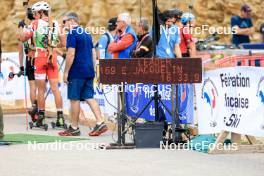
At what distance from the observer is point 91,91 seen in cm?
1823

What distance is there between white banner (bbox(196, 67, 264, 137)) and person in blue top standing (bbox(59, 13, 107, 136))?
2.26m

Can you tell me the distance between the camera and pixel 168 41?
57.7 ft

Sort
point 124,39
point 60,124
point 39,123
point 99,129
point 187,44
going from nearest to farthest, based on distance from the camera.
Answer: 1. point 99,129
2. point 124,39
3. point 60,124
4. point 39,123
5. point 187,44

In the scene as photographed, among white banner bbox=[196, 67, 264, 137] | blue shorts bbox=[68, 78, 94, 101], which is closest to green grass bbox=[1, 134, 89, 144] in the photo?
blue shorts bbox=[68, 78, 94, 101]

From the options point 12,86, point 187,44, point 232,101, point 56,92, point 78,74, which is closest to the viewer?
point 232,101

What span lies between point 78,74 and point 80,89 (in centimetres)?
26

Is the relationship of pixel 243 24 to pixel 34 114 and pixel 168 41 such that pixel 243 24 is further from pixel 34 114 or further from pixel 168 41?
pixel 168 41

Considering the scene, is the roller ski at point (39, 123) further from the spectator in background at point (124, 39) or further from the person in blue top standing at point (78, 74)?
the spectator in background at point (124, 39)

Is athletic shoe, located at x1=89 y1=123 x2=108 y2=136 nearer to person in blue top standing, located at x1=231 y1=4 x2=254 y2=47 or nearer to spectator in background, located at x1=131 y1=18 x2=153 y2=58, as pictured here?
spectator in background, located at x1=131 y1=18 x2=153 y2=58

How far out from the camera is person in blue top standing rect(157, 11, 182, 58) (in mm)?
17484

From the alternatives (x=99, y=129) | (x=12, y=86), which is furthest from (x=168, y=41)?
(x=12, y=86)

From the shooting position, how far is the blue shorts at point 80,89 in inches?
712

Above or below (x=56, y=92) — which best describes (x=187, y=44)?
above

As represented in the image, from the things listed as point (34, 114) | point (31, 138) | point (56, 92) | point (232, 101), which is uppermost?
point (56, 92)
